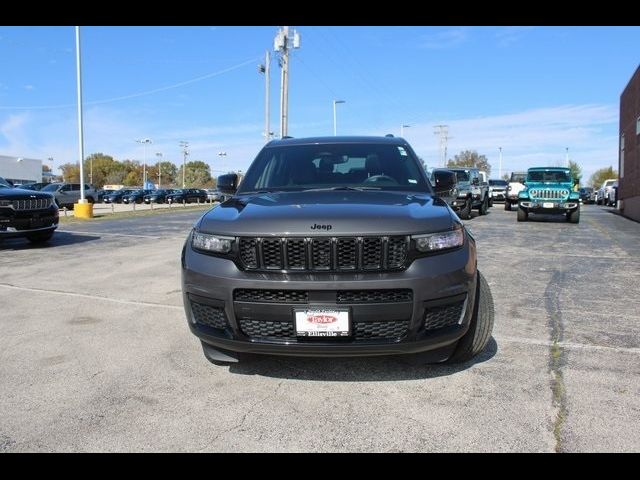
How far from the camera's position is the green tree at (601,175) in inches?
3860

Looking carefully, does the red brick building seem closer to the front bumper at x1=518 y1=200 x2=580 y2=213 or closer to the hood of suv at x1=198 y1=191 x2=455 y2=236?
the front bumper at x1=518 y1=200 x2=580 y2=213

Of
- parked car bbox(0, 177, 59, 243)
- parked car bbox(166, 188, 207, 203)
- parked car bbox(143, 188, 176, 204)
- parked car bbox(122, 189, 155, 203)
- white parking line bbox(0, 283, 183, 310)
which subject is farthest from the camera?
parked car bbox(166, 188, 207, 203)

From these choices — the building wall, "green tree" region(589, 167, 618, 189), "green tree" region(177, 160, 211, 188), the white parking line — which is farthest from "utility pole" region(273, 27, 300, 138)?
"green tree" region(177, 160, 211, 188)

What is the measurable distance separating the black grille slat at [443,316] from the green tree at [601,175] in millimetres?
102873

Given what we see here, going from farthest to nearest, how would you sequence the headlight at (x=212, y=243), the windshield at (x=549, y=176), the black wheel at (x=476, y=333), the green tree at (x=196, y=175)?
the green tree at (x=196, y=175)
the windshield at (x=549, y=176)
the black wheel at (x=476, y=333)
the headlight at (x=212, y=243)

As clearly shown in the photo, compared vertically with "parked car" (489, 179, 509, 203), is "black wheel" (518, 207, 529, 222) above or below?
below

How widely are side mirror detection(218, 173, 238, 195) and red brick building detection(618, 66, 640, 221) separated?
19267mm

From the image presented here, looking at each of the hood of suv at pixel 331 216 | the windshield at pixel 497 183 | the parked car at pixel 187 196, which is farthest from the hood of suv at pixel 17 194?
the parked car at pixel 187 196

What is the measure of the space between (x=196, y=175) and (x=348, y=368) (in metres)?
133

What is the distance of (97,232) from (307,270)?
1327cm

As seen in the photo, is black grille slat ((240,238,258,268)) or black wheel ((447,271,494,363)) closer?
black grille slat ((240,238,258,268))

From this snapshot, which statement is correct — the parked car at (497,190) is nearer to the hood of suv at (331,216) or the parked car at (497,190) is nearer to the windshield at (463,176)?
the windshield at (463,176)

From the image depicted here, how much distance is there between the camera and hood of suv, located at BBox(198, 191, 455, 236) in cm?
307
